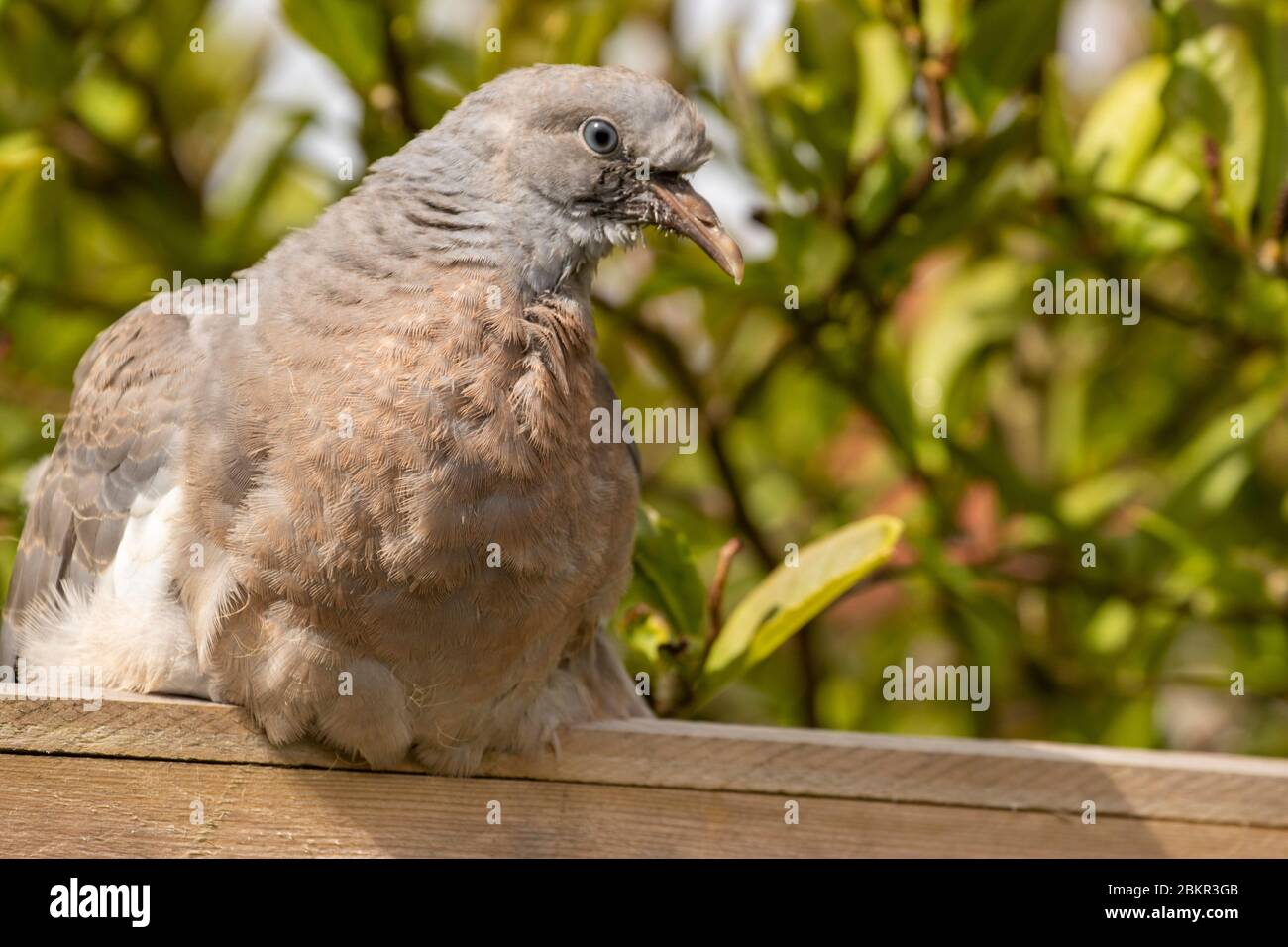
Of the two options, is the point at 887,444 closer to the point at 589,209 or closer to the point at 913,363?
the point at 913,363

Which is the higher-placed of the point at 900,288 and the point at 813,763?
the point at 900,288

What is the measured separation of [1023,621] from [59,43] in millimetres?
2471

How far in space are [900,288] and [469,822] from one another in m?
1.43

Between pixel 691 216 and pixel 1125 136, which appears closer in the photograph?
pixel 691 216

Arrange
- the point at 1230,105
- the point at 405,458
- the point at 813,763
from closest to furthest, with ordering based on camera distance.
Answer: the point at 405,458 < the point at 813,763 < the point at 1230,105

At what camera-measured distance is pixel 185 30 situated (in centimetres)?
316

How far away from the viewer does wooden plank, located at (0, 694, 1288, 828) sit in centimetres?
199

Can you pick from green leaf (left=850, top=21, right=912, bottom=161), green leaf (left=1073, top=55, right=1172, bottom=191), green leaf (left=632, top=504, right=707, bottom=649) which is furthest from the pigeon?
green leaf (left=1073, top=55, right=1172, bottom=191)

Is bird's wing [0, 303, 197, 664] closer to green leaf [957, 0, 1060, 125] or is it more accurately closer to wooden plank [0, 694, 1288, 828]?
wooden plank [0, 694, 1288, 828]

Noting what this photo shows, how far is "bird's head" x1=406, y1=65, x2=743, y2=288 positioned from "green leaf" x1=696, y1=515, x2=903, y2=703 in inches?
17.9

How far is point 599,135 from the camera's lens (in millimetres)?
2131

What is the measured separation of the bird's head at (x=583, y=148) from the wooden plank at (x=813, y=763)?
0.71 m

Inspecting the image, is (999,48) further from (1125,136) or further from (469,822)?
(469,822)

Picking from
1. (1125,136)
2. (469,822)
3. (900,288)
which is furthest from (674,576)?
(1125,136)
